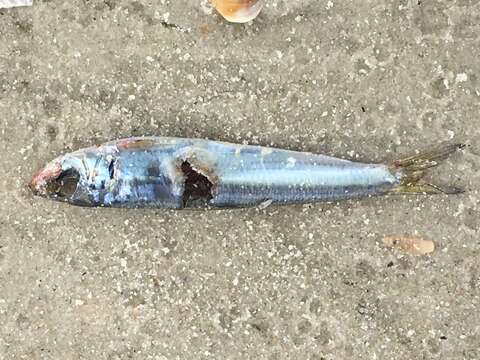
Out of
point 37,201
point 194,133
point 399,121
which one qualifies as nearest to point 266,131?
point 194,133

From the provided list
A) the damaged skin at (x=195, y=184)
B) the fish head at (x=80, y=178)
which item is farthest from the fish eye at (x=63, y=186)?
the damaged skin at (x=195, y=184)

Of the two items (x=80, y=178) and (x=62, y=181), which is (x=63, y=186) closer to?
(x=62, y=181)

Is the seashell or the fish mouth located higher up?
the seashell

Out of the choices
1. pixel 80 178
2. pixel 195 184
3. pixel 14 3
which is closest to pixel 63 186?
pixel 80 178

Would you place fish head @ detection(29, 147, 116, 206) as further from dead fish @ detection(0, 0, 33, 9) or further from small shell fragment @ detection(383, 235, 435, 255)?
small shell fragment @ detection(383, 235, 435, 255)

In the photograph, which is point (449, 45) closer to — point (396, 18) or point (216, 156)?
point (396, 18)

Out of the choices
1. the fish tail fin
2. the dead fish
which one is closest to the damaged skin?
the fish tail fin

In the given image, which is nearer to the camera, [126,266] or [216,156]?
[216,156]
